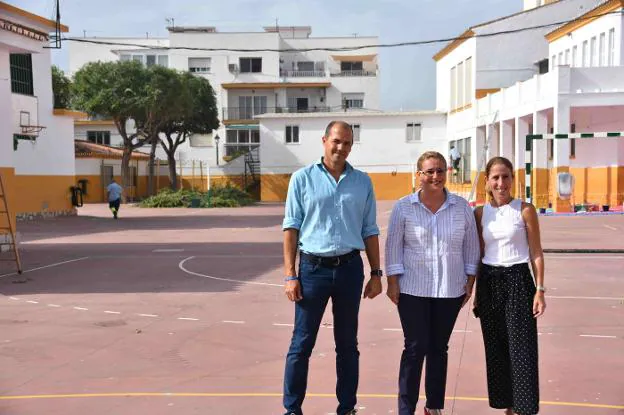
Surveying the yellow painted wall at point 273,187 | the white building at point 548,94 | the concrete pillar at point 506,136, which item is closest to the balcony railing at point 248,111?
the yellow painted wall at point 273,187

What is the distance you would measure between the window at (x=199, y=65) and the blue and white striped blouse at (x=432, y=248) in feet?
203

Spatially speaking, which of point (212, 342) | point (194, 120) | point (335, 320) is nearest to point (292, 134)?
point (194, 120)

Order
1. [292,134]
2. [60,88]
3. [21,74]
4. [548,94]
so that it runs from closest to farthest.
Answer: [21,74] < [548,94] < [292,134] < [60,88]

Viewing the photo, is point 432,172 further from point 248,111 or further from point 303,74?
point 303,74

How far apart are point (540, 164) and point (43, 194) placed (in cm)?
2010

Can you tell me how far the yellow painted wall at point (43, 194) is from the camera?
28.8 metres

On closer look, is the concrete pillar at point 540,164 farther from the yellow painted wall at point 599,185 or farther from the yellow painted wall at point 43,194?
the yellow painted wall at point 43,194

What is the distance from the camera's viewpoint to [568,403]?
215 inches

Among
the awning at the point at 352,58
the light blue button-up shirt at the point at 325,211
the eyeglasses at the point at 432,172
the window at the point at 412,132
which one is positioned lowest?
the light blue button-up shirt at the point at 325,211

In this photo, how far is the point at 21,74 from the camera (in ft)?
87.8

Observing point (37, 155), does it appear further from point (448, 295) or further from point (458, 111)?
point (448, 295)

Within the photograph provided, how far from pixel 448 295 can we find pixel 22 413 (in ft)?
10.5

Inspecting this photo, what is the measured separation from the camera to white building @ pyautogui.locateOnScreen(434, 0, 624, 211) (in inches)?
1062

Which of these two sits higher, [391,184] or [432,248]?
[432,248]
